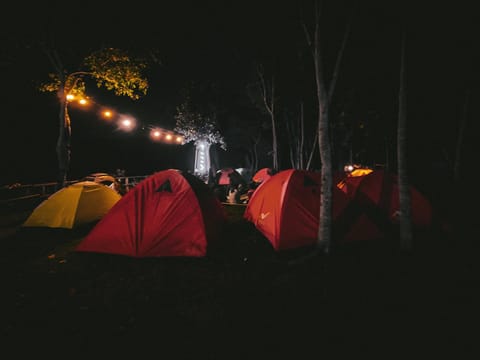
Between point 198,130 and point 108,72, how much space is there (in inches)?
678

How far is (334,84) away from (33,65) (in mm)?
12307

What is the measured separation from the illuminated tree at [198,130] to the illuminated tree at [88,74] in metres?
16.1

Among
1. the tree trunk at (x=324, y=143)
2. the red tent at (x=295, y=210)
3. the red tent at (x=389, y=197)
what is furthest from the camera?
the red tent at (x=389, y=197)

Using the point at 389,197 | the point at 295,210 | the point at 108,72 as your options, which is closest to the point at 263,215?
the point at 295,210

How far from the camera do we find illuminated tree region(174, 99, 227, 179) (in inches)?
1062

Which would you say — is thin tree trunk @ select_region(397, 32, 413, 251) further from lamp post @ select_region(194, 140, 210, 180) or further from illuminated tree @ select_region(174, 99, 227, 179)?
lamp post @ select_region(194, 140, 210, 180)

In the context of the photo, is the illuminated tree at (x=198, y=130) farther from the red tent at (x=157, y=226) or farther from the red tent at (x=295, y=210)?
the red tent at (x=157, y=226)

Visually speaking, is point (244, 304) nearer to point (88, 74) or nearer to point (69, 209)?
point (69, 209)

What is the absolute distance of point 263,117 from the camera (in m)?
29.2

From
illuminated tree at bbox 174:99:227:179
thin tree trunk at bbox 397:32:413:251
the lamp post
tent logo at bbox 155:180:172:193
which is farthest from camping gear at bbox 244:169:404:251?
the lamp post

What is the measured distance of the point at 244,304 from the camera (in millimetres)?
3658

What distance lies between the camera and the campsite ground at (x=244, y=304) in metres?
2.84

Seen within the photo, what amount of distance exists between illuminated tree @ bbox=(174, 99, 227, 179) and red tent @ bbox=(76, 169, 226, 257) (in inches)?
825

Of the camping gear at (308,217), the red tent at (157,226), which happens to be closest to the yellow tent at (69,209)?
the red tent at (157,226)
